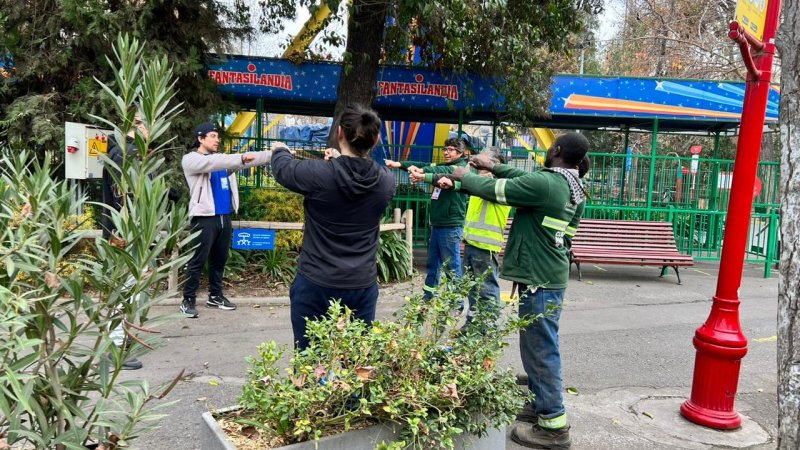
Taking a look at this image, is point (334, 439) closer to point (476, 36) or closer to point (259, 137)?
point (476, 36)

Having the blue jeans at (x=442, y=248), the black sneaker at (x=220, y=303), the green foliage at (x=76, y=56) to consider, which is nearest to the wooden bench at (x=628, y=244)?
the blue jeans at (x=442, y=248)

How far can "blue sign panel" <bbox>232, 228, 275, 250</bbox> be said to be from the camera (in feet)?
22.5

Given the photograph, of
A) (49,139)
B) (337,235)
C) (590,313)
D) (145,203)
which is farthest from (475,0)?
(145,203)

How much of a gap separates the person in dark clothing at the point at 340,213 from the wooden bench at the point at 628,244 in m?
6.87

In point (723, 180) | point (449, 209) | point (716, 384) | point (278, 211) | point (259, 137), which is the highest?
point (259, 137)

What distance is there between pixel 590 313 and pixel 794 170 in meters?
4.82

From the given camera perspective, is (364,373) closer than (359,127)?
Result: Yes

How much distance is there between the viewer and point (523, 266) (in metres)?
3.66

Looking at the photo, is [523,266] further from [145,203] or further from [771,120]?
[771,120]

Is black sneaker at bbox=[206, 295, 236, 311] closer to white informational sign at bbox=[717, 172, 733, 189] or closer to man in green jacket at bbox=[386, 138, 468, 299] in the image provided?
man in green jacket at bbox=[386, 138, 468, 299]

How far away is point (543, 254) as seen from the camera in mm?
3615

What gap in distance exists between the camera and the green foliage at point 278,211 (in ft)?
25.1

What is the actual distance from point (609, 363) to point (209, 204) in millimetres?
4268

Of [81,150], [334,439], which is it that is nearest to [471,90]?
[81,150]
